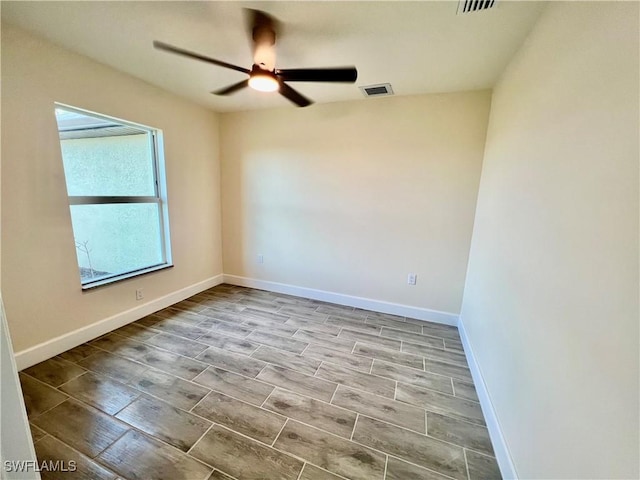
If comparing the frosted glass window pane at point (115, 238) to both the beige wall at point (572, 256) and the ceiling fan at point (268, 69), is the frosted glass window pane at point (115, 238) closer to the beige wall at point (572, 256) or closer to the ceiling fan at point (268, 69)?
the ceiling fan at point (268, 69)

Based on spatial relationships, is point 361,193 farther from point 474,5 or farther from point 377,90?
point 474,5

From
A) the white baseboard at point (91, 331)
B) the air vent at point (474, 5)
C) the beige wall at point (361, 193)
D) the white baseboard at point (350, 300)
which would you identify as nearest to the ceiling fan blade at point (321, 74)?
the air vent at point (474, 5)

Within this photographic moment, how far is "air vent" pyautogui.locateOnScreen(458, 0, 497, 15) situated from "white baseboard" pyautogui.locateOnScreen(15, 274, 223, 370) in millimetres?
3674

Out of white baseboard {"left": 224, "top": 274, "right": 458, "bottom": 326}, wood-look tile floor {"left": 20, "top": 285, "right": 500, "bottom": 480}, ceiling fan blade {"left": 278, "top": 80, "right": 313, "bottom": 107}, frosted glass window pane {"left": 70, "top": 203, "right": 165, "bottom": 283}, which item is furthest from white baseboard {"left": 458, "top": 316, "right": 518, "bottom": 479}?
frosted glass window pane {"left": 70, "top": 203, "right": 165, "bottom": 283}

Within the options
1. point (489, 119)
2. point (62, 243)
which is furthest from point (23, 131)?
point (489, 119)

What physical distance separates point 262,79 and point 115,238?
2.24 m

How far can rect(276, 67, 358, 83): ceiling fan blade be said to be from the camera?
1606 mm

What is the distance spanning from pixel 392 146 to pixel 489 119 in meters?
0.92

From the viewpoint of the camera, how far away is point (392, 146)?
284 centimetres

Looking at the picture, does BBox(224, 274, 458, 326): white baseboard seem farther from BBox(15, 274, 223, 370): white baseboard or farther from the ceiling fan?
the ceiling fan

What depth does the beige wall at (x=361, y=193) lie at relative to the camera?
2.69 meters

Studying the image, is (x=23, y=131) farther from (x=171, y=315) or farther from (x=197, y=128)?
(x=171, y=315)

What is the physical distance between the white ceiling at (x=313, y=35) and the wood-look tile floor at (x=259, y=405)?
2.45 meters

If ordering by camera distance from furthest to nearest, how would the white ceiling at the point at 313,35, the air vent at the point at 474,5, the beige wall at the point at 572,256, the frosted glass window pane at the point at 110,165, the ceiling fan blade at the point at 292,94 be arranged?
the frosted glass window pane at the point at 110,165, the ceiling fan blade at the point at 292,94, the white ceiling at the point at 313,35, the air vent at the point at 474,5, the beige wall at the point at 572,256
